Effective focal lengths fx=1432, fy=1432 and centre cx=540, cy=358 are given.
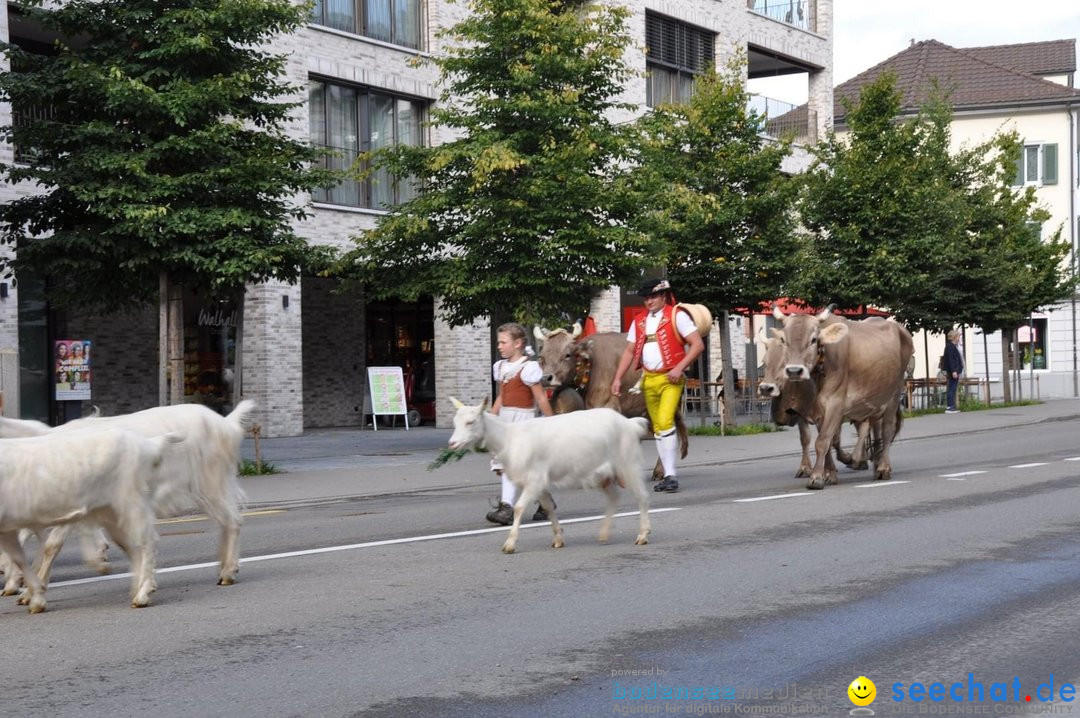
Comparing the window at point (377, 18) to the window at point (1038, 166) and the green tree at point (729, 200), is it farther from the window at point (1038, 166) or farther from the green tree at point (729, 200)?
the window at point (1038, 166)

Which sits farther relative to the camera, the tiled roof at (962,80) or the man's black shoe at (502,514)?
the tiled roof at (962,80)

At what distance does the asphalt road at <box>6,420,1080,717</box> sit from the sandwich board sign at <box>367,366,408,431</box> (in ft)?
60.0

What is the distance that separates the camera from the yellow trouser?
1374cm

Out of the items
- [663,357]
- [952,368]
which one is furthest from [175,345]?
[952,368]

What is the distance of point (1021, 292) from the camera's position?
3712 centimetres

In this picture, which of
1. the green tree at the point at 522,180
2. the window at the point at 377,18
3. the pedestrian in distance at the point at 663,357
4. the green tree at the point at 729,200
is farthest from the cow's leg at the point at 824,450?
the window at the point at 377,18

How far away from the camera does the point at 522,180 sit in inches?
845

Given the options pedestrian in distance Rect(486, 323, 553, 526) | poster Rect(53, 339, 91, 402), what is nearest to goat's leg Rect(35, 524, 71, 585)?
pedestrian in distance Rect(486, 323, 553, 526)

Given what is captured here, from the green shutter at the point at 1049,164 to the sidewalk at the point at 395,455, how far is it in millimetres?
30191

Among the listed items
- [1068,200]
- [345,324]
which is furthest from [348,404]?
[1068,200]

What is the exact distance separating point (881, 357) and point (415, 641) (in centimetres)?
969

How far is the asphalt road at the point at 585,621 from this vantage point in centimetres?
612

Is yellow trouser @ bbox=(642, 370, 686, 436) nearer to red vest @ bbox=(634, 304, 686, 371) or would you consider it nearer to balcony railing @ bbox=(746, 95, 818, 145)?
red vest @ bbox=(634, 304, 686, 371)

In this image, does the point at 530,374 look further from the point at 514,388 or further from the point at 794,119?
the point at 794,119
